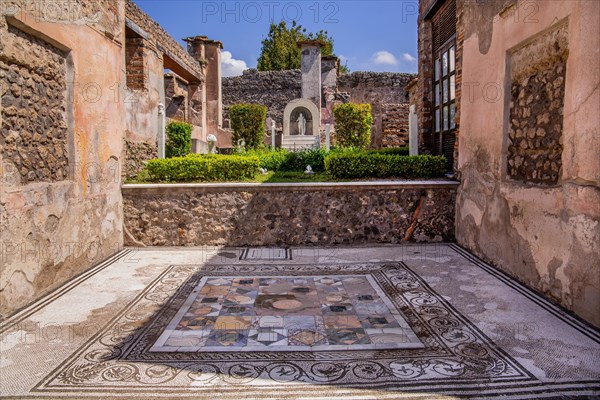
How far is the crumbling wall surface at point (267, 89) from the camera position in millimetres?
22516

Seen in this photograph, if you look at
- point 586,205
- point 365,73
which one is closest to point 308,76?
point 365,73

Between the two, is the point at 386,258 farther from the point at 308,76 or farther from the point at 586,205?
the point at 308,76

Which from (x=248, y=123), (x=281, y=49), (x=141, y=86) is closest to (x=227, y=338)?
(x=141, y=86)

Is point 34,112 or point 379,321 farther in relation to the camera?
point 34,112

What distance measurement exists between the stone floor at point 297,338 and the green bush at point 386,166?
7.03ft

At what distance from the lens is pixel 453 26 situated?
7156mm

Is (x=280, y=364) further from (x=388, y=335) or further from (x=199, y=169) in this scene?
(x=199, y=169)

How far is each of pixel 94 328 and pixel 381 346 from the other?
7.00 feet

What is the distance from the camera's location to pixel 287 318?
3.59m

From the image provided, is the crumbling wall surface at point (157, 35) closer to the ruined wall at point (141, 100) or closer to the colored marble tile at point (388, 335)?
the ruined wall at point (141, 100)

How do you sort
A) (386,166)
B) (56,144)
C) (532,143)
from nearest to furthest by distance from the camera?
(532,143) < (56,144) < (386,166)

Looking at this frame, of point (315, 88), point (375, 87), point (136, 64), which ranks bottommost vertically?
point (136, 64)

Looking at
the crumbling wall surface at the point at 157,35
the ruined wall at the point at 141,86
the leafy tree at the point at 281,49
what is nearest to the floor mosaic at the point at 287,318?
the ruined wall at the point at 141,86

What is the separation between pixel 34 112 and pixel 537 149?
186 inches
